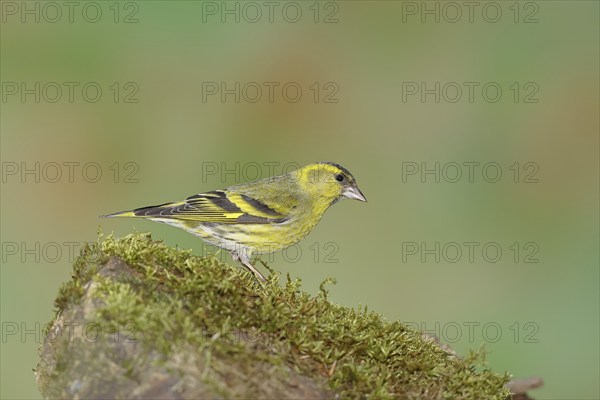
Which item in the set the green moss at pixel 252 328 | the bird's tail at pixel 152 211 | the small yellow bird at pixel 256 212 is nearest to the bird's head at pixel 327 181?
the small yellow bird at pixel 256 212

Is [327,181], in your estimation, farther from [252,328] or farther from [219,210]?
[252,328]

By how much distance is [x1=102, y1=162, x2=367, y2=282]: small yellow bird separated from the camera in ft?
25.3

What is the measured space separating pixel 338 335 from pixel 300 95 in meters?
9.07

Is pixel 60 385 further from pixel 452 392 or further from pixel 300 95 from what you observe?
pixel 300 95

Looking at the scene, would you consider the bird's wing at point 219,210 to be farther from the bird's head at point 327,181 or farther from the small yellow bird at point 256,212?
the bird's head at point 327,181

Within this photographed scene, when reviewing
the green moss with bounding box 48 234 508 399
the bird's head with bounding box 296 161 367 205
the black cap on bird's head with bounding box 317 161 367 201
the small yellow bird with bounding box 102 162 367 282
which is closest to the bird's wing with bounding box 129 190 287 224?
the small yellow bird with bounding box 102 162 367 282

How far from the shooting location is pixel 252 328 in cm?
435

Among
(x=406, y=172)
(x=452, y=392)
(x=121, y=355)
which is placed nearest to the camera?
(x=121, y=355)

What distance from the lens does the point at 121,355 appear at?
153 inches

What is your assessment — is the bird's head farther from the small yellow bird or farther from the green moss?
the green moss

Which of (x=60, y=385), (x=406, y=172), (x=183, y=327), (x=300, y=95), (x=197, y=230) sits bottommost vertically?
(x=60, y=385)

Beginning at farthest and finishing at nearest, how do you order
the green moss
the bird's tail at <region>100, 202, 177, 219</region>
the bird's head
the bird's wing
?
1. the bird's head
2. the bird's wing
3. the bird's tail at <region>100, 202, 177, 219</region>
4. the green moss

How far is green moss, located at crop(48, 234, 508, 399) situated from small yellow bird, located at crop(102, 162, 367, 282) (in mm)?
2657

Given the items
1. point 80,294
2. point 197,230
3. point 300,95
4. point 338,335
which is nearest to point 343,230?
point 300,95
